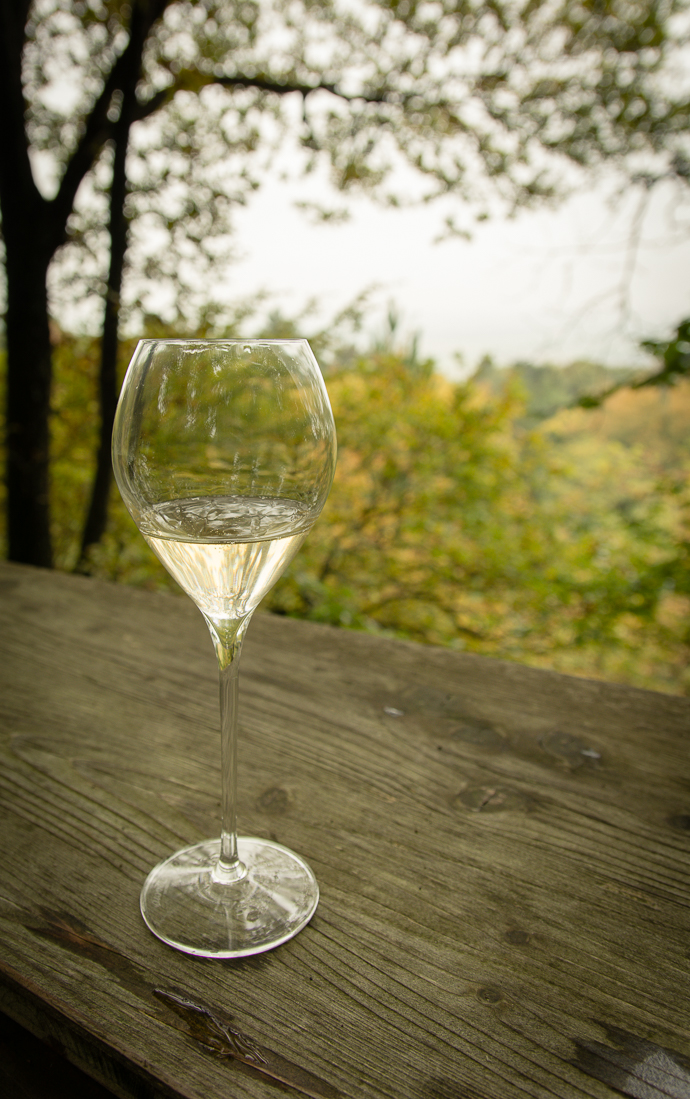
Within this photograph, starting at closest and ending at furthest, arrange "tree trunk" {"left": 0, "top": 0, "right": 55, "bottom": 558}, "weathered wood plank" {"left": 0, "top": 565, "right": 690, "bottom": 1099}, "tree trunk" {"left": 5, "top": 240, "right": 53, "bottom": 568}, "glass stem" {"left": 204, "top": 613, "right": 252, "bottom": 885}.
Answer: "weathered wood plank" {"left": 0, "top": 565, "right": 690, "bottom": 1099} → "glass stem" {"left": 204, "top": 613, "right": 252, "bottom": 885} → "tree trunk" {"left": 0, "top": 0, "right": 55, "bottom": 558} → "tree trunk" {"left": 5, "top": 240, "right": 53, "bottom": 568}

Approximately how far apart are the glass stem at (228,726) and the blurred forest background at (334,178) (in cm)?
264

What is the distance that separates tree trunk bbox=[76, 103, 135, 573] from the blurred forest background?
1 centimetres

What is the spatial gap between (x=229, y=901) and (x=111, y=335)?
3930mm

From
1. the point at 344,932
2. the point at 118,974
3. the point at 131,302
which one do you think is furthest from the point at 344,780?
the point at 131,302

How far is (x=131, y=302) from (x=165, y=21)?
1586 mm

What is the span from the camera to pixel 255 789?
2.66 feet

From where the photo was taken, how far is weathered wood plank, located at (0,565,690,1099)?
0.50 metres

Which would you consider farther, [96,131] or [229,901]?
[96,131]

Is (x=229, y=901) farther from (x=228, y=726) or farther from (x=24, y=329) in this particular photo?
(x=24, y=329)

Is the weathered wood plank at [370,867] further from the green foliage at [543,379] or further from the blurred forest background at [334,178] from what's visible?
the green foliage at [543,379]

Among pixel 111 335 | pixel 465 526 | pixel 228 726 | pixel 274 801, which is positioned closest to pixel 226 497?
pixel 228 726

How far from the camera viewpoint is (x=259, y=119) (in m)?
4.31

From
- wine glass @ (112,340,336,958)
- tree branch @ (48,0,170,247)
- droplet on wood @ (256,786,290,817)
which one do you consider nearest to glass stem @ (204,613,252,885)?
wine glass @ (112,340,336,958)

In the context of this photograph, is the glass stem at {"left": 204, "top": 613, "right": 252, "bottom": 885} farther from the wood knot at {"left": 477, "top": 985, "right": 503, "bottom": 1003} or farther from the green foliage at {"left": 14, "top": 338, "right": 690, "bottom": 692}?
the green foliage at {"left": 14, "top": 338, "right": 690, "bottom": 692}
